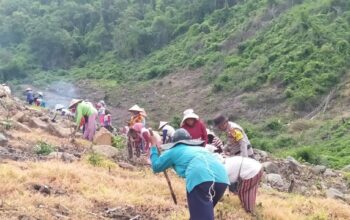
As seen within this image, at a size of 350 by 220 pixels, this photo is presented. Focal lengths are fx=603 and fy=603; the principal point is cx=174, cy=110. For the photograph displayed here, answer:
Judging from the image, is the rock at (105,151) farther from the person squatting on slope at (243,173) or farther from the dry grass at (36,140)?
the person squatting on slope at (243,173)

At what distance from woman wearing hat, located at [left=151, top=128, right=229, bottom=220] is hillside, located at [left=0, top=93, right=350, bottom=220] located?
3.63ft

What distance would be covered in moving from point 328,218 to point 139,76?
1533 inches

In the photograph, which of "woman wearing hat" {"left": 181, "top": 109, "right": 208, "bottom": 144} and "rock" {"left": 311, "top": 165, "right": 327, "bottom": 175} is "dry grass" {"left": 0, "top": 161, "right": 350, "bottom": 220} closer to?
"woman wearing hat" {"left": 181, "top": 109, "right": 208, "bottom": 144}

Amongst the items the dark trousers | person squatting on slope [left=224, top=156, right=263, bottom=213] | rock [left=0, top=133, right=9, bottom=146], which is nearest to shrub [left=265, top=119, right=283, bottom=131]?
rock [left=0, top=133, right=9, bottom=146]

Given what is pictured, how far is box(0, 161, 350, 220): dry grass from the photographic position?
678cm

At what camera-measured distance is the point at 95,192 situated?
7.73 meters

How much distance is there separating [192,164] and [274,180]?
642 centimetres

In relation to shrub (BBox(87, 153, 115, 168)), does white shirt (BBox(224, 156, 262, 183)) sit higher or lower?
higher

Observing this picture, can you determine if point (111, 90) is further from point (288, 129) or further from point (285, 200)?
point (285, 200)

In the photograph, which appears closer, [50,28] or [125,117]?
[125,117]

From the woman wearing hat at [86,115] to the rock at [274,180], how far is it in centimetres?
391

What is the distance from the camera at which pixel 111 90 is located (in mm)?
45000

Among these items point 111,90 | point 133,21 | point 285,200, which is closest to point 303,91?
point 111,90

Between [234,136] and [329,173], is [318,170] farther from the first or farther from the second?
[234,136]
